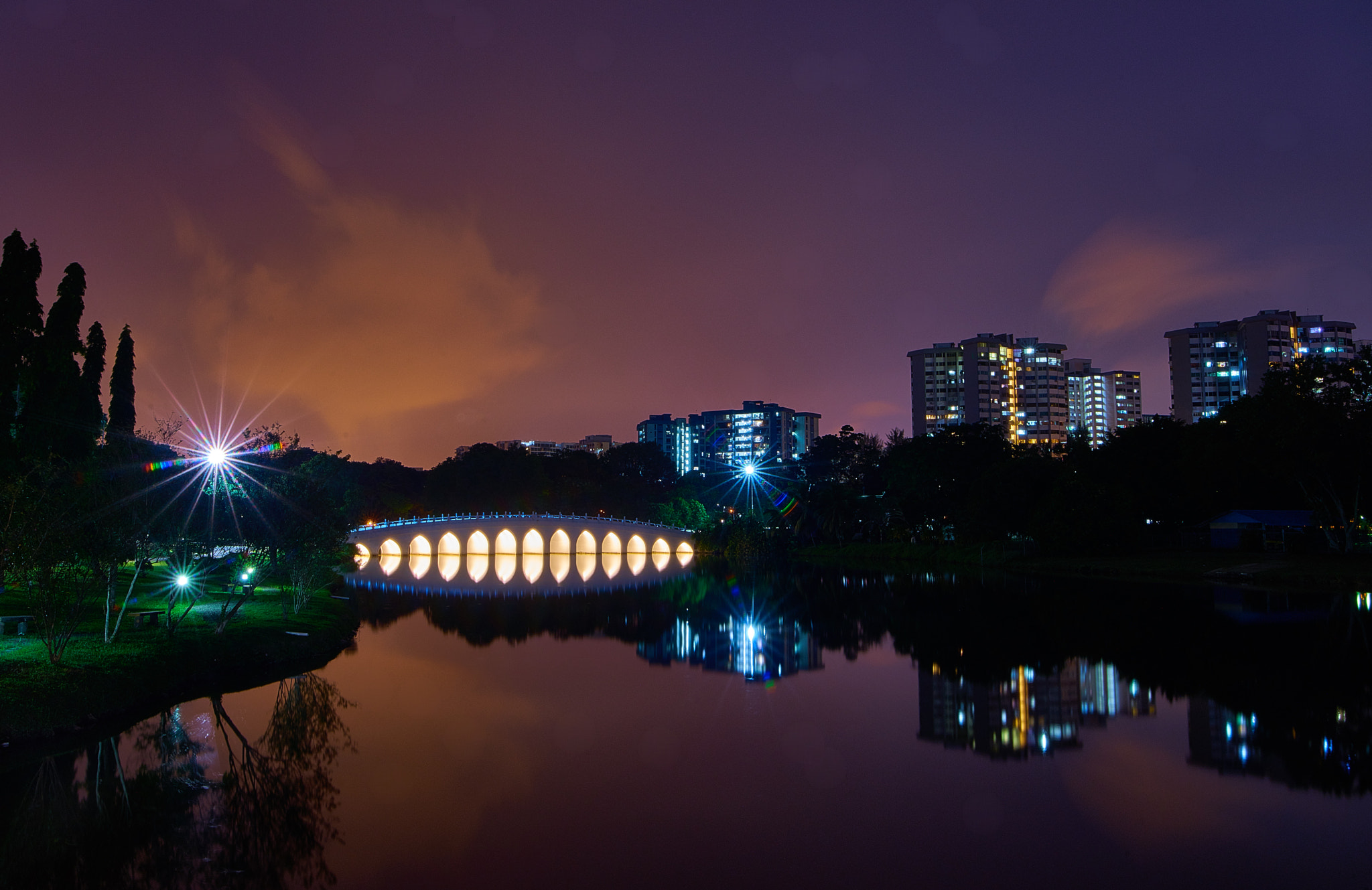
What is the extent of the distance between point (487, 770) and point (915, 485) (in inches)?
2062

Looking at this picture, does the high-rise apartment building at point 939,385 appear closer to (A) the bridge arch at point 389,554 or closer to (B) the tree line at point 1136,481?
(B) the tree line at point 1136,481

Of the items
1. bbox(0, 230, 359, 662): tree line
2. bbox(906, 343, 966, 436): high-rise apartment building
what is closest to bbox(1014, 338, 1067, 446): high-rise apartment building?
bbox(906, 343, 966, 436): high-rise apartment building

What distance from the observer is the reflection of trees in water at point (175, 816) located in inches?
381

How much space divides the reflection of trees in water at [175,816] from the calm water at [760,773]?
46 millimetres

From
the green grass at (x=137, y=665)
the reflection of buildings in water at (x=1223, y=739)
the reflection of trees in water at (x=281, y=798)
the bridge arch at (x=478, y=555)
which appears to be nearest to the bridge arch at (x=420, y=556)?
the bridge arch at (x=478, y=555)

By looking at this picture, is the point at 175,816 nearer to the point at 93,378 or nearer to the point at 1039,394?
the point at 93,378

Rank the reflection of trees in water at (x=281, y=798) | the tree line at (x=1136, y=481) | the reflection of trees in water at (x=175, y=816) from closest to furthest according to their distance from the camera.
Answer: the reflection of trees in water at (x=175, y=816) → the reflection of trees in water at (x=281, y=798) → the tree line at (x=1136, y=481)

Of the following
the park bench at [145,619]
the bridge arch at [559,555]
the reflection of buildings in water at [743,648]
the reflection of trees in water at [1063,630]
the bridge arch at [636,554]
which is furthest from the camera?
the bridge arch at [636,554]

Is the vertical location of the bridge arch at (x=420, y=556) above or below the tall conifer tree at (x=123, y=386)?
below

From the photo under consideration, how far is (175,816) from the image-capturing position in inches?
448

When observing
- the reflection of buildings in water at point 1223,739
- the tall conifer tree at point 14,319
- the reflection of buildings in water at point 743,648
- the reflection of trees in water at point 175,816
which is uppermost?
the tall conifer tree at point 14,319

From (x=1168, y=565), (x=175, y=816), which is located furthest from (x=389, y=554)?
(x=175, y=816)

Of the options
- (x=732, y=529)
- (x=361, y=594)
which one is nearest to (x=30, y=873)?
(x=361, y=594)

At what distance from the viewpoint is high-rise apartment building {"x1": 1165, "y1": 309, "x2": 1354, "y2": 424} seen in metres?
116
